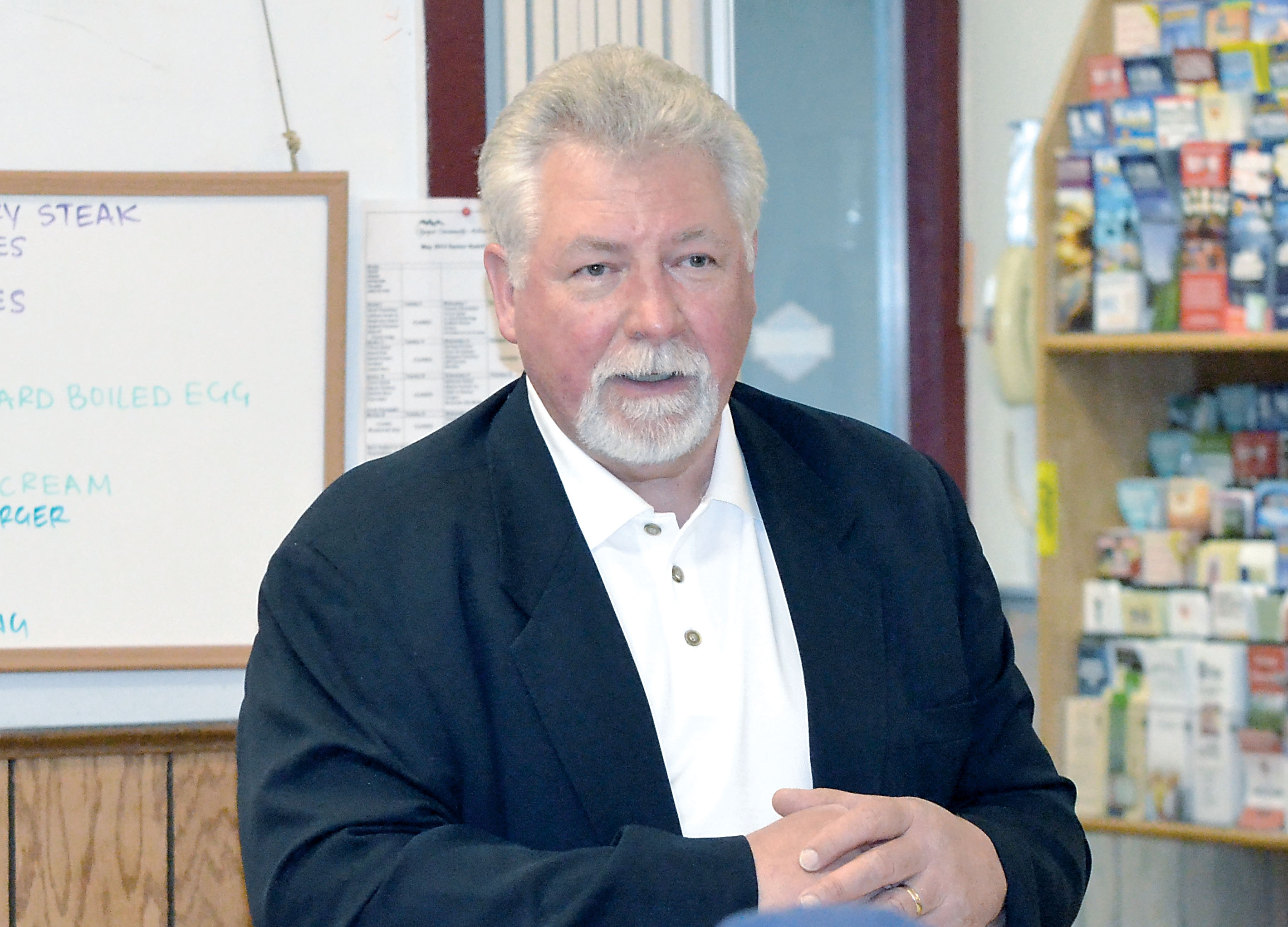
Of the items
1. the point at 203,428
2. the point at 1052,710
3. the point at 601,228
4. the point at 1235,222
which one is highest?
the point at 1235,222

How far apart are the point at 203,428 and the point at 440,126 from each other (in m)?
0.55

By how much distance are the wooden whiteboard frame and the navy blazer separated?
21.3 inches

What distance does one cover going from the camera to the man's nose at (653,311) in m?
1.22

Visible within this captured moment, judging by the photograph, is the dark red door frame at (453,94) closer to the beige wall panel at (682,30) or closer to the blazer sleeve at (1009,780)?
the beige wall panel at (682,30)

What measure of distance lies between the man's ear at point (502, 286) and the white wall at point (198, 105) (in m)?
0.61

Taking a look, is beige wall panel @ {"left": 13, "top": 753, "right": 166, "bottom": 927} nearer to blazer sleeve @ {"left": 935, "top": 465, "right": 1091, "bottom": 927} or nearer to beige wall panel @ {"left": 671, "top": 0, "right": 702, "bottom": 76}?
blazer sleeve @ {"left": 935, "top": 465, "right": 1091, "bottom": 927}

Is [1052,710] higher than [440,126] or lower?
lower

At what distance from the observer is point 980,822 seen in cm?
123

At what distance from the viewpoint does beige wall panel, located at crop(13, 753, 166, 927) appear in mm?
1803

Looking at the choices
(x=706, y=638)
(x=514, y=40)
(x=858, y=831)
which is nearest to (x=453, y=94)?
(x=514, y=40)

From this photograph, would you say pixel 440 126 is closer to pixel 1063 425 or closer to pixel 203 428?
pixel 203 428

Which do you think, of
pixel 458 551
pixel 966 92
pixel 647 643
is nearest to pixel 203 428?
pixel 458 551

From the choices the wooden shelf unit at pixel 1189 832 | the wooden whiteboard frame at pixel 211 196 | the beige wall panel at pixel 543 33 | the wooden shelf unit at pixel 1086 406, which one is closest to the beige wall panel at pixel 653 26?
the beige wall panel at pixel 543 33

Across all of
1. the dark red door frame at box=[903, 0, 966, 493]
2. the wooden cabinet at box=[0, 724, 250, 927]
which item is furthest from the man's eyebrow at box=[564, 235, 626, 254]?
the dark red door frame at box=[903, 0, 966, 493]
